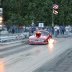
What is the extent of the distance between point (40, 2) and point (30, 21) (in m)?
12.3

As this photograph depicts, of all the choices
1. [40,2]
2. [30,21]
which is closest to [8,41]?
[30,21]

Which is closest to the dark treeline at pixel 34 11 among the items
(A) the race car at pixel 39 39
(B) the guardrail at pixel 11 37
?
(B) the guardrail at pixel 11 37

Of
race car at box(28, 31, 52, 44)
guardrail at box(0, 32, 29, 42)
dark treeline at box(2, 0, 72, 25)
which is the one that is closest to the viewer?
race car at box(28, 31, 52, 44)

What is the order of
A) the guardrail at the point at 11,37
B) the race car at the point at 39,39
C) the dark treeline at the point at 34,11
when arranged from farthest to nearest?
1. the dark treeline at the point at 34,11
2. the guardrail at the point at 11,37
3. the race car at the point at 39,39

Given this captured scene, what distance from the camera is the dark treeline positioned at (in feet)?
209

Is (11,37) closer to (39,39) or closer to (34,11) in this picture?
(39,39)

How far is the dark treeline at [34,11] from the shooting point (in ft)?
209

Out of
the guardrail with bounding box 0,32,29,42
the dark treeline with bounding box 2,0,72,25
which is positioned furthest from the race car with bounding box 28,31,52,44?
the dark treeline with bounding box 2,0,72,25

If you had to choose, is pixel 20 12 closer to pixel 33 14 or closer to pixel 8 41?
pixel 33 14

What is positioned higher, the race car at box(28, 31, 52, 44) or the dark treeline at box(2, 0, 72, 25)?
the dark treeline at box(2, 0, 72, 25)

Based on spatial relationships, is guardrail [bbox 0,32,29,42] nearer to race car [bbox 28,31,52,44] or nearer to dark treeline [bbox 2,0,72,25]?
race car [bbox 28,31,52,44]

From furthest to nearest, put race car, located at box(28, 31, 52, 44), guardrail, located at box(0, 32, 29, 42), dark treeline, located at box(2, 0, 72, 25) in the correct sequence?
dark treeline, located at box(2, 0, 72, 25) < guardrail, located at box(0, 32, 29, 42) < race car, located at box(28, 31, 52, 44)

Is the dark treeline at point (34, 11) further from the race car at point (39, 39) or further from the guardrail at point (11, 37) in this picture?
the race car at point (39, 39)

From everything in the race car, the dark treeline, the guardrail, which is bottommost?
the guardrail
